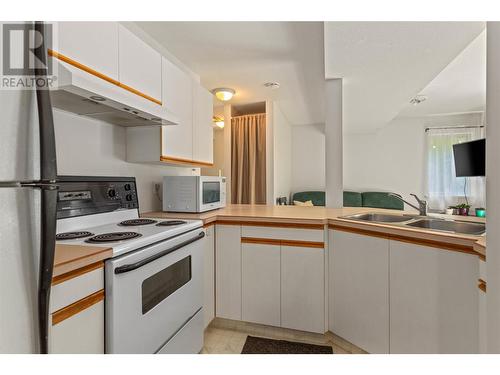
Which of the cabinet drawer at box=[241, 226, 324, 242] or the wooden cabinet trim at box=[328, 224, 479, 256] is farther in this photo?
the cabinet drawer at box=[241, 226, 324, 242]

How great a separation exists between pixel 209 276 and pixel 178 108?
1.29 meters

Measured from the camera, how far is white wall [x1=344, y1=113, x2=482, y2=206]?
5.24m

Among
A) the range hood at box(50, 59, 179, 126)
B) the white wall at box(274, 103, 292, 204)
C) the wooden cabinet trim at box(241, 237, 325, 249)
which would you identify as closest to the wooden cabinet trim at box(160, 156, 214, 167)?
the range hood at box(50, 59, 179, 126)

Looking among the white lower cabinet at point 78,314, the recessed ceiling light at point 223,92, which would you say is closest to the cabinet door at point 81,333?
the white lower cabinet at point 78,314

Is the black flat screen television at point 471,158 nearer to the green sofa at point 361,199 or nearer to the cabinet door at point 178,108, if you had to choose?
the cabinet door at point 178,108

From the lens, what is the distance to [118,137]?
6.08ft

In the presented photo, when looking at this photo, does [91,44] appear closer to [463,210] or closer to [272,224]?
[272,224]

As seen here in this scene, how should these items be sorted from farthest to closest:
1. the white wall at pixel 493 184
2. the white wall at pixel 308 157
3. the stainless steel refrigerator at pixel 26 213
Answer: the white wall at pixel 308 157, the white wall at pixel 493 184, the stainless steel refrigerator at pixel 26 213

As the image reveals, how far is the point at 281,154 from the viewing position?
4.84 m

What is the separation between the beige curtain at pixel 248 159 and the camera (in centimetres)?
428

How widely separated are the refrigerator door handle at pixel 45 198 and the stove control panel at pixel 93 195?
77 cm

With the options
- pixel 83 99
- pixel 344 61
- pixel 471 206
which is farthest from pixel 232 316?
pixel 471 206

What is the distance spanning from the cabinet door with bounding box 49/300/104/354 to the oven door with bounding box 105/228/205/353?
0.03 meters

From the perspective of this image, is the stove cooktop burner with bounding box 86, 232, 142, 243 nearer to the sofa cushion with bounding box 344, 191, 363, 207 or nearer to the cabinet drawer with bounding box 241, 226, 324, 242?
the cabinet drawer with bounding box 241, 226, 324, 242
